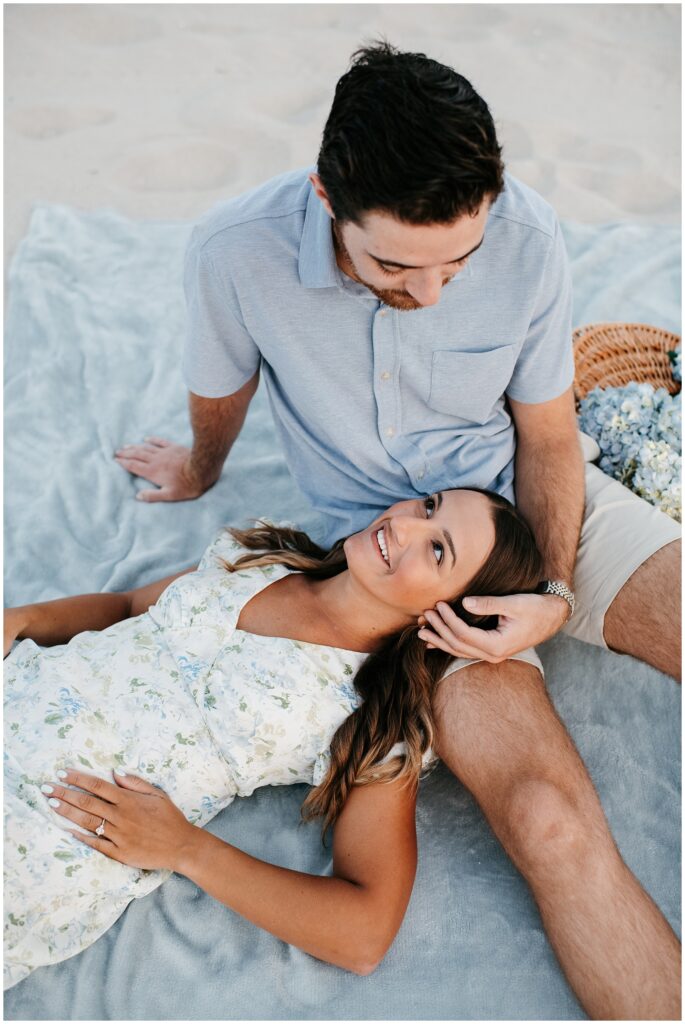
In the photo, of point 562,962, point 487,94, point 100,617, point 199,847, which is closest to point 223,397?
point 100,617

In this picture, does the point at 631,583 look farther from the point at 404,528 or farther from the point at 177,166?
the point at 177,166

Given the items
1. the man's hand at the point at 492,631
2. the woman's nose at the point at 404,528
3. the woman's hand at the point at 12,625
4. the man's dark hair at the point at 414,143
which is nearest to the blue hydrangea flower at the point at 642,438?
the man's hand at the point at 492,631

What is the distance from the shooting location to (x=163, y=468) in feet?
11.0

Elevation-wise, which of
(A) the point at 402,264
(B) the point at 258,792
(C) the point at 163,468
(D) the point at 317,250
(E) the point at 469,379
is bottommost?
(B) the point at 258,792

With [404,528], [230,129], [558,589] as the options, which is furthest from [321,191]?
[230,129]

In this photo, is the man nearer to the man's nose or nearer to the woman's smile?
the man's nose

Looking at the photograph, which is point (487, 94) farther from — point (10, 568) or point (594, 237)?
point (10, 568)

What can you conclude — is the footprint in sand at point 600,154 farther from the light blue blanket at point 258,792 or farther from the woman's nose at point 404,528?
the woman's nose at point 404,528

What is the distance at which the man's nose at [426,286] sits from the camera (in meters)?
2.09

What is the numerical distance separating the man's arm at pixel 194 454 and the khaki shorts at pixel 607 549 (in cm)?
108

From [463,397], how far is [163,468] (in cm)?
124

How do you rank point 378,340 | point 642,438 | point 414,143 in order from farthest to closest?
point 642,438, point 378,340, point 414,143

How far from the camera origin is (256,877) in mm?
2176

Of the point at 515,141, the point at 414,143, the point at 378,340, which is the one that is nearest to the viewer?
the point at 414,143
